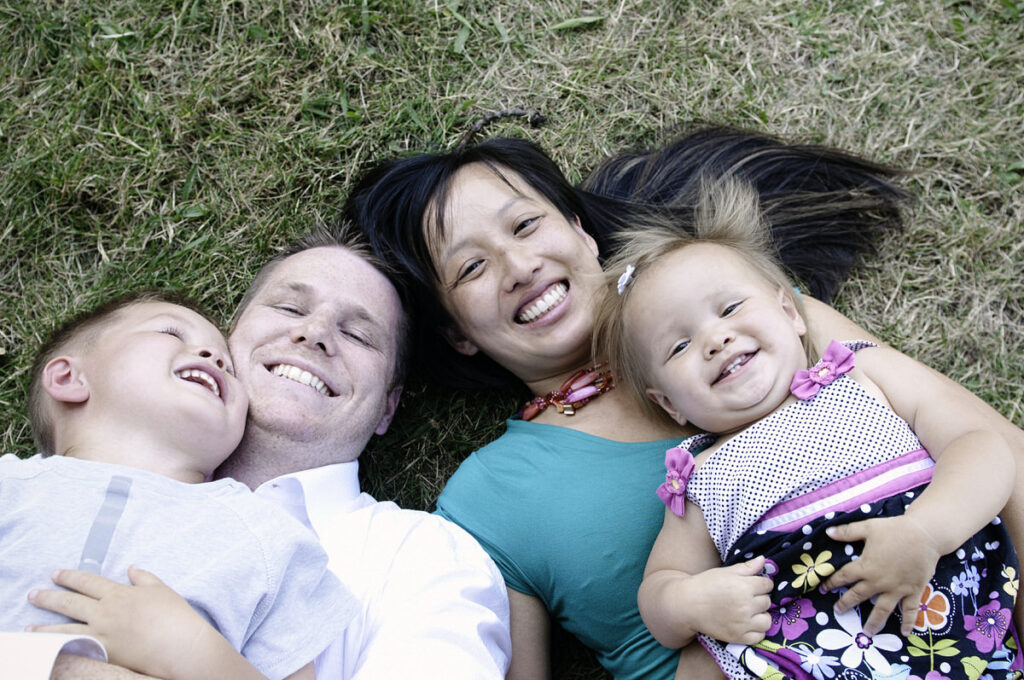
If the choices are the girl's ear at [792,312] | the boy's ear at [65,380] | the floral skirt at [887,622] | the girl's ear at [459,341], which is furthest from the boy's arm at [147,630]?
the girl's ear at [792,312]

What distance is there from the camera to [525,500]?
2.81 m

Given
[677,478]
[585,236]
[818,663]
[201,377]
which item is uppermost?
[585,236]

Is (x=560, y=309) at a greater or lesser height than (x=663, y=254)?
lesser

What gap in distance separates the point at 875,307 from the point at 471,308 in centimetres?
178

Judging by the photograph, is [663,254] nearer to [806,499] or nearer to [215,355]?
[806,499]

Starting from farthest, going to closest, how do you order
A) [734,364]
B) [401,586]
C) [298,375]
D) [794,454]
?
[298,375]
[401,586]
[734,364]
[794,454]

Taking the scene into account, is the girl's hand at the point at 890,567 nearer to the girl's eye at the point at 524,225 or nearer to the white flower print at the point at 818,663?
the white flower print at the point at 818,663

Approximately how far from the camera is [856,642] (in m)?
2.18

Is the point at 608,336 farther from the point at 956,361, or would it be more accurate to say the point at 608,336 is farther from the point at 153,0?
the point at 153,0

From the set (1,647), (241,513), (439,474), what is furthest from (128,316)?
(439,474)

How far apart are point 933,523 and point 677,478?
70 cm

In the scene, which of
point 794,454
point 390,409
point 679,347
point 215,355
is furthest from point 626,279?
point 215,355

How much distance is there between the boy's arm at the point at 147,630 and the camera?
195 cm

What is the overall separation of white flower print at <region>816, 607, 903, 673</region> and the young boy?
1.37m
